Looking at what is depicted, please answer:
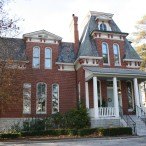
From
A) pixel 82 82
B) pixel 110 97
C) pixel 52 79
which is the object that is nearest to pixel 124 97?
pixel 110 97

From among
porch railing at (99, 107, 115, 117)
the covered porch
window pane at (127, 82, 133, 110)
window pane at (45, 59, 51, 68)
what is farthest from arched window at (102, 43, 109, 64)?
porch railing at (99, 107, 115, 117)

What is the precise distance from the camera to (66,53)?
2750 centimetres

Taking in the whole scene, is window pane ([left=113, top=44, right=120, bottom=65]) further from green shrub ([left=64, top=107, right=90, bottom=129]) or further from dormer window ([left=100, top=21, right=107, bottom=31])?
green shrub ([left=64, top=107, right=90, bottom=129])

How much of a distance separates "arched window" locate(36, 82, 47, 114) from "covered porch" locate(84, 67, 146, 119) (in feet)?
14.4

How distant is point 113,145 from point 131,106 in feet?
41.0

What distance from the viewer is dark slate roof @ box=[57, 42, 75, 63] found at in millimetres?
26745

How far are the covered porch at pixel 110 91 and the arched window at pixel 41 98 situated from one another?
4.39m

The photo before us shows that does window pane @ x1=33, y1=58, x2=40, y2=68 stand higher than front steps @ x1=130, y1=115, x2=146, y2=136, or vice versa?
window pane @ x1=33, y1=58, x2=40, y2=68

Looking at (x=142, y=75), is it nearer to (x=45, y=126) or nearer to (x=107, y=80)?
(x=107, y=80)

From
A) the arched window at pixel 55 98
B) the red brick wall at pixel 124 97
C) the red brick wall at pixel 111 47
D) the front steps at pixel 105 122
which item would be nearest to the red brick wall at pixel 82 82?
the red brick wall at pixel 111 47

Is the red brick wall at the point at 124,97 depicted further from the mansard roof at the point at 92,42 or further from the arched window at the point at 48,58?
the arched window at the point at 48,58

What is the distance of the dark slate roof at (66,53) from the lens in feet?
87.7

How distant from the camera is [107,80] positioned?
25.4 metres

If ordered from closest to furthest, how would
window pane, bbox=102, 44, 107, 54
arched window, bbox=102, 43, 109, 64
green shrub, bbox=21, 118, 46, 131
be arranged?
green shrub, bbox=21, 118, 46, 131, arched window, bbox=102, 43, 109, 64, window pane, bbox=102, 44, 107, 54
